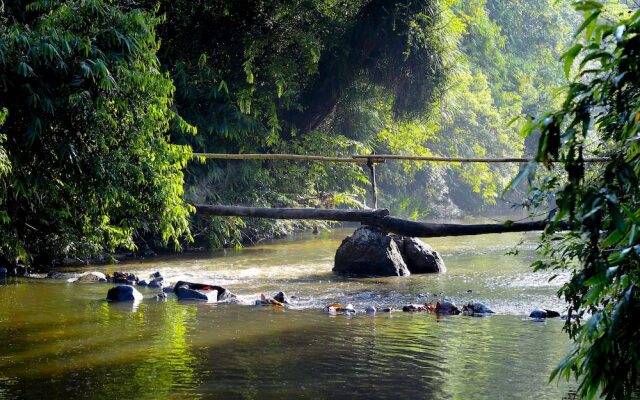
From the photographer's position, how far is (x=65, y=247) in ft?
32.0

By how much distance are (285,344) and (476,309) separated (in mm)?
2340

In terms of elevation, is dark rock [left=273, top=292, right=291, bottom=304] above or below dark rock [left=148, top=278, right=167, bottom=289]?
below

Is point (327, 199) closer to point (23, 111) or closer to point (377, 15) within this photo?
point (377, 15)

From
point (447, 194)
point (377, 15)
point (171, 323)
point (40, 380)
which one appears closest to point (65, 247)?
point (171, 323)

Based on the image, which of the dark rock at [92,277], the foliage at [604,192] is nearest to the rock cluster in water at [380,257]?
the dark rock at [92,277]

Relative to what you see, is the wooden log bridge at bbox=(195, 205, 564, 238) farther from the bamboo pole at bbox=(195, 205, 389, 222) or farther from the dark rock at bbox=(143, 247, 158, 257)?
the dark rock at bbox=(143, 247, 158, 257)

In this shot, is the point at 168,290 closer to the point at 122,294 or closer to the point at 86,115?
the point at 122,294

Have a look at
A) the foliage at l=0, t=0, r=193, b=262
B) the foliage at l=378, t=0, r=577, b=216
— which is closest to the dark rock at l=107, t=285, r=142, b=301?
the foliage at l=0, t=0, r=193, b=262

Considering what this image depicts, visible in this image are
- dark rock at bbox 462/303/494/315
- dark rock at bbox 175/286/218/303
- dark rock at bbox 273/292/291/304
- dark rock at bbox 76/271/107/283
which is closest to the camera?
dark rock at bbox 462/303/494/315

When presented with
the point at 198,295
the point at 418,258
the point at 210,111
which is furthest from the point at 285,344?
the point at 210,111

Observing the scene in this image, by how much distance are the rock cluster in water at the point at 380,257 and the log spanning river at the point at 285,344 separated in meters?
0.49

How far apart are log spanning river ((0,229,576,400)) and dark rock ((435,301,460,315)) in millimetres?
297

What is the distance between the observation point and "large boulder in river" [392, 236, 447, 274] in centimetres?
1064

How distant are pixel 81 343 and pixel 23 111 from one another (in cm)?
199
